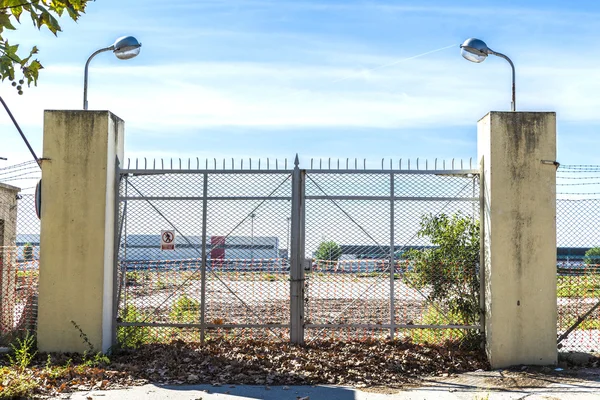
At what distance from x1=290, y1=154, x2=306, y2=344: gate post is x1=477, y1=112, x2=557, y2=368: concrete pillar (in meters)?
2.63

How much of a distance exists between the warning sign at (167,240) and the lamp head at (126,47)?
264cm

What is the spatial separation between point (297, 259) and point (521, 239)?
314cm

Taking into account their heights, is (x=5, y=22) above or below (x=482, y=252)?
above

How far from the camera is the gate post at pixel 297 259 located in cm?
913

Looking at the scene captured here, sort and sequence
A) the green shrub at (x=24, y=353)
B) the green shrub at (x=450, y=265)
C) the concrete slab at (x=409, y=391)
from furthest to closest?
1. the green shrub at (x=450, y=265)
2. the green shrub at (x=24, y=353)
3. the concrete slab at (x=409, y=391)

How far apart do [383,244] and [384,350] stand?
4.97ft

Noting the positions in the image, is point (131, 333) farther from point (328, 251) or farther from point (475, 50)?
point (475, 50)

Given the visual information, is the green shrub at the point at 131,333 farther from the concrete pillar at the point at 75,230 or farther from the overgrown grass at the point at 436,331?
the overgrown grass at the point at 436,331

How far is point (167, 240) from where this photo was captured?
9.37m

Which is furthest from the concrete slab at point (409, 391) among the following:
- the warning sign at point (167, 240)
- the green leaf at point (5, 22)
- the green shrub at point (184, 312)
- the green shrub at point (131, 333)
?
the green leaf at point (5, 22)

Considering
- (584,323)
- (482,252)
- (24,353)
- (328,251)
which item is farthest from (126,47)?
(584,323)

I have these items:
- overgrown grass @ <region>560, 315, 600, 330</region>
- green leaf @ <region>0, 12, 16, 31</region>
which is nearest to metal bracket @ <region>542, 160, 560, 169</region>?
overgrown grass @ <region>560, 315, 600, 330</region>

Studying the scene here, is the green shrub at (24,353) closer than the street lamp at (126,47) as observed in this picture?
Yes

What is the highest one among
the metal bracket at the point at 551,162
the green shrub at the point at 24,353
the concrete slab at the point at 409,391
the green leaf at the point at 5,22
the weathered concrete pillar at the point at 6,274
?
the green leaf at the point at 5,22
